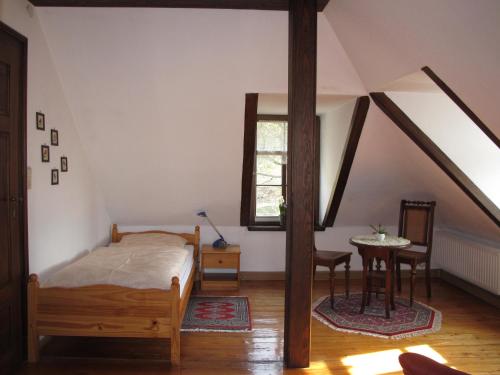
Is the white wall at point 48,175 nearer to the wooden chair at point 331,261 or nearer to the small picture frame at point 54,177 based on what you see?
the small picture frame at point 54,177

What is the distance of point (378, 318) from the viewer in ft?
13.0

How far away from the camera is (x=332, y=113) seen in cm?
481

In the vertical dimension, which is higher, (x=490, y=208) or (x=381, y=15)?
(x=381, y=15)

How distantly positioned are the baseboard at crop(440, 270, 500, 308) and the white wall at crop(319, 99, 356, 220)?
1.54 m

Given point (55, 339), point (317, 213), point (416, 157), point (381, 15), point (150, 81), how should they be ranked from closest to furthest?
1. point (381, 15)
2. point (55, 339)
3. point (150, 81)
4. point (416, 157)
5. point (317, 213)

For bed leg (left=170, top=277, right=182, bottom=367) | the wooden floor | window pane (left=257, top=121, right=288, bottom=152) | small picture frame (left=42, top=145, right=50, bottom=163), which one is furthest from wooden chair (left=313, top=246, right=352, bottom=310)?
small picture frame (left=42, top=145, right=50, bottom=163)

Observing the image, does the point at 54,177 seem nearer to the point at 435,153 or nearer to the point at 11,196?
the point at 11,196

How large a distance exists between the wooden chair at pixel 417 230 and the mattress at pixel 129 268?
6.88 ft

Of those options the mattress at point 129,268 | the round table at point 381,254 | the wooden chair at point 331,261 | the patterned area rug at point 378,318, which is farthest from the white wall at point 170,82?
the patterned area rug at point 378,318

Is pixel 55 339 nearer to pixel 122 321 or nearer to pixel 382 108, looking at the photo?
pixel 122 321

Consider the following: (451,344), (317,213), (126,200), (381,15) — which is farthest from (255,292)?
(381,15)

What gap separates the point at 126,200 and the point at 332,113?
232cm

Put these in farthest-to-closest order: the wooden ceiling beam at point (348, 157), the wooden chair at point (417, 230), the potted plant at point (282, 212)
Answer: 1. the potted plant at point (282, 212)
2. the wooden chair at point (417, 230)
3. the wooden ceiling beam at point (348, 157)

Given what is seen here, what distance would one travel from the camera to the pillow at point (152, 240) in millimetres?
4414
